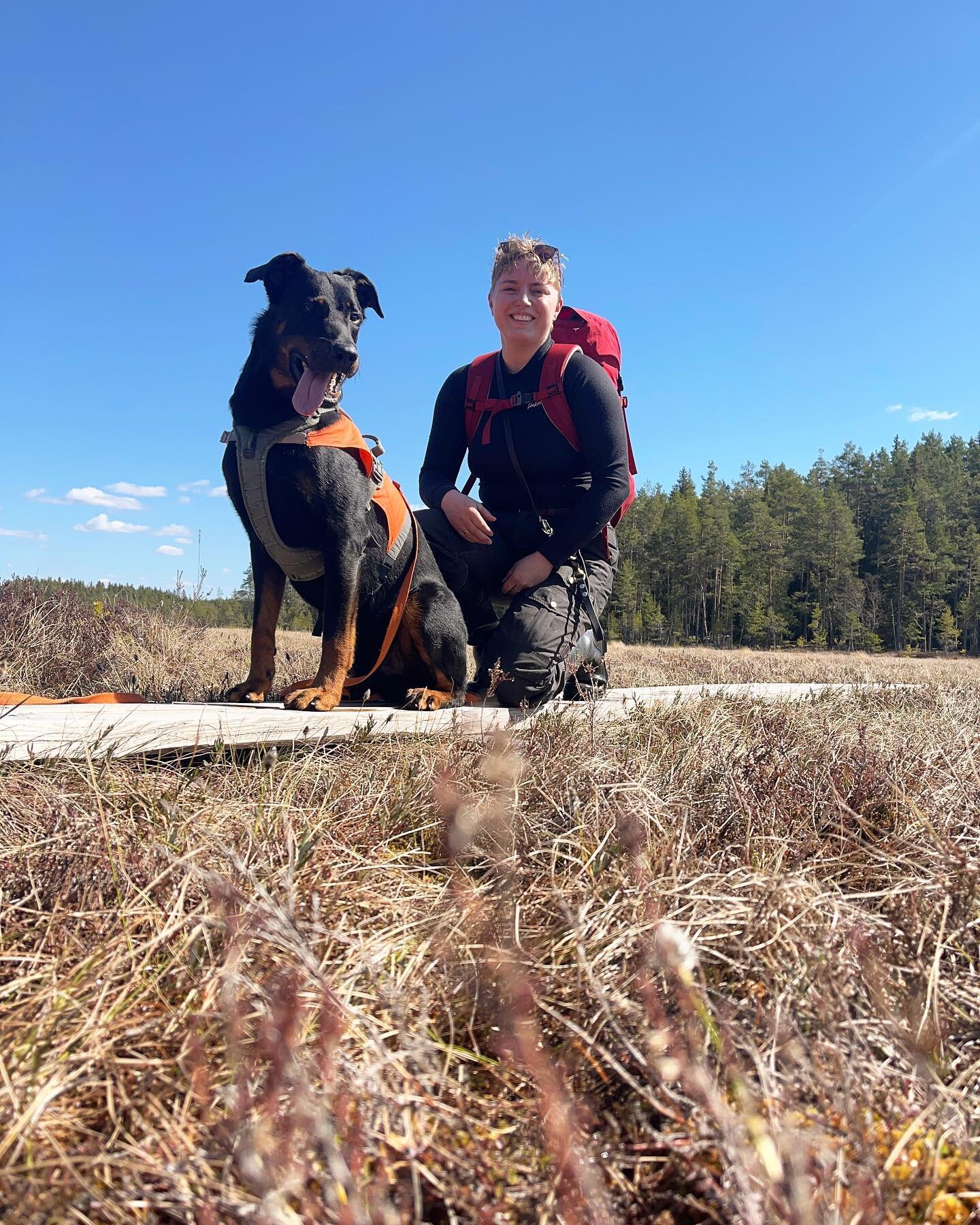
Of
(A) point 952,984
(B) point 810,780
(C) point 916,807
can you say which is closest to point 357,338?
(B) point 810,780

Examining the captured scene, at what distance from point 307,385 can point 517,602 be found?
5.15ft

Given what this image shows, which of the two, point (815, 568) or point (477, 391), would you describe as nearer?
point (477, 391)

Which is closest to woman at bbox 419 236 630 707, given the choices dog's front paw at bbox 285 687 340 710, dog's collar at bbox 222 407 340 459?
dog's front paw at bbox 285 687 340 710

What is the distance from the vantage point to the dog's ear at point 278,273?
3.47 meters

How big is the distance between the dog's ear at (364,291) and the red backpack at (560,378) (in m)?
0.68

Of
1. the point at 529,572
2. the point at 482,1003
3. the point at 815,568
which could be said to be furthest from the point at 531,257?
the point at 815,568

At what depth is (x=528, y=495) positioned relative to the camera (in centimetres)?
A: 423

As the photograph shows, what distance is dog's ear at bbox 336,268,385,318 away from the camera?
3.79 meters

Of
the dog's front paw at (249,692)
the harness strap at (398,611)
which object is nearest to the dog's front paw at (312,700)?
the harness strap at (398,611)

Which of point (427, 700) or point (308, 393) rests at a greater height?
point (308, 393)

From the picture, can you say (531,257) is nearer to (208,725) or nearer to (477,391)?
(477,391)

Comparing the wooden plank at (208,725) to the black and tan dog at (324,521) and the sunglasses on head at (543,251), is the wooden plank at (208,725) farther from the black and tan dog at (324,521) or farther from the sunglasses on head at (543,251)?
the sunglasses on head at (543,251)

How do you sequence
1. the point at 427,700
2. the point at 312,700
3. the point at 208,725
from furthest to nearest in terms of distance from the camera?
the point at 427,700 < the point at 312,700 < the point at 208,725

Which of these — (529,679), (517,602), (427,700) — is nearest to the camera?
(427,700)
